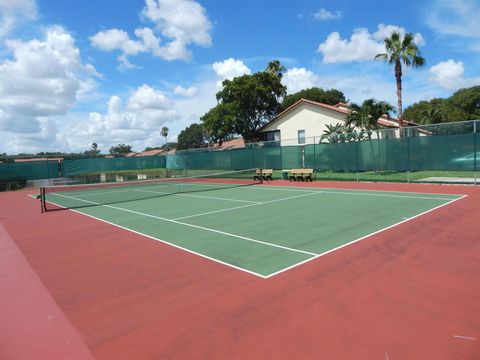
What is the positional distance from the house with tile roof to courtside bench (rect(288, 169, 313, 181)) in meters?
7.22

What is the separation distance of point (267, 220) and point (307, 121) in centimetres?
2399

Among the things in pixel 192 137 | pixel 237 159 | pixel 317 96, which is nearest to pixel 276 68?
pixel 317 96

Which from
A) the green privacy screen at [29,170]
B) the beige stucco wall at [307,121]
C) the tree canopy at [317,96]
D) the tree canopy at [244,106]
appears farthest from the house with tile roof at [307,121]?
the green privacy screen at [29,170]

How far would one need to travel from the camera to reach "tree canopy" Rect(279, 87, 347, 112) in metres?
50.5

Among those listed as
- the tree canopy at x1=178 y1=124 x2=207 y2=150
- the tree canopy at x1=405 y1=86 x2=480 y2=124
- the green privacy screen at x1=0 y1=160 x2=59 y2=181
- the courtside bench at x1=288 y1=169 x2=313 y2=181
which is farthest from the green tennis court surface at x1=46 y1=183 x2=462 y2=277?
the tree canopy at x1=178 y1=124 x2=207 y2=150

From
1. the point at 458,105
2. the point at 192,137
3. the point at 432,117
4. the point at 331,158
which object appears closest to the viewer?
the point at 331,158

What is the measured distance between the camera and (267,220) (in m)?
10.3

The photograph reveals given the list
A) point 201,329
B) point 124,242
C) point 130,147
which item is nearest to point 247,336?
point 201,329

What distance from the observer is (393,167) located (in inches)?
739

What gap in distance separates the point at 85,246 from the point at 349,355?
6.78m

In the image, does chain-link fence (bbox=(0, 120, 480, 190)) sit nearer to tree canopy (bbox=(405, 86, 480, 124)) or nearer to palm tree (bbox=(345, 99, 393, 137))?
palm tree (bbox=(345, 99, 393, 137))

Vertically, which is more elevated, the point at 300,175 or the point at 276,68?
the point at 276,68

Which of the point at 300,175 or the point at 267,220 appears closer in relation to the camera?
the point at 267,220

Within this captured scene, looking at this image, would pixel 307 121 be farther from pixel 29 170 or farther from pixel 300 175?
pixel 29 170
